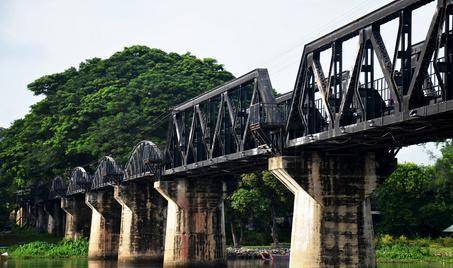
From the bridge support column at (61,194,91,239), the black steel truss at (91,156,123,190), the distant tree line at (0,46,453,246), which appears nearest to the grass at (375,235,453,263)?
the distant tree line at (0,46,453,246)

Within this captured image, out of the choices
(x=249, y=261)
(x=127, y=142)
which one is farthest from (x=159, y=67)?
(x=249, y=261)

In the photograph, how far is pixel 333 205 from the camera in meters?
45.3

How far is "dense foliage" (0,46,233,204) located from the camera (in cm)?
10175

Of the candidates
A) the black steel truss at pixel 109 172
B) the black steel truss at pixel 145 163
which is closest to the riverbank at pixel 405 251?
the black steel truss at pixel 109 172

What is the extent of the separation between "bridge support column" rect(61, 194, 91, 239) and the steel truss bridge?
57.4m

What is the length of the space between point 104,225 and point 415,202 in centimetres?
3762

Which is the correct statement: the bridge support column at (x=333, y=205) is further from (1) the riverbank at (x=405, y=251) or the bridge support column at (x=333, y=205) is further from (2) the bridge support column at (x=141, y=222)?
(2) the bridge support column at (x=141, y=222)

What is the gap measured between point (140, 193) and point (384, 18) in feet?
179

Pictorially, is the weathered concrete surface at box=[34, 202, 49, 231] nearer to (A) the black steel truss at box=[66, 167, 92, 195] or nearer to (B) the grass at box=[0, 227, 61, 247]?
(B) the grass at box=[0, 227, 61, 247]

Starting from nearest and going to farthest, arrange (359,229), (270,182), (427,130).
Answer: (427,130) < (359,229) < (270,182)

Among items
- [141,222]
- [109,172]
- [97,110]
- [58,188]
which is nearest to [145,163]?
[141,222]

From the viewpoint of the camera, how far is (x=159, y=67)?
115812 millimetres

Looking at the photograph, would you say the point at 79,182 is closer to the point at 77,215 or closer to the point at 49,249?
the point at 49,249

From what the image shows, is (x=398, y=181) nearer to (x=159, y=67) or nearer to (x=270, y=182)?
(x=270, y=182)
